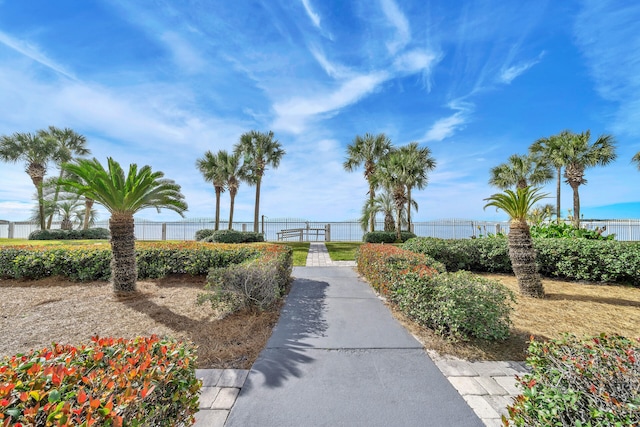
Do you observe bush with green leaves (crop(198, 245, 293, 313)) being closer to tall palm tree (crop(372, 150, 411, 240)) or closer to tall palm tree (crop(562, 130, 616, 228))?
tall palm tree (crop(372, 150, 411, 240))

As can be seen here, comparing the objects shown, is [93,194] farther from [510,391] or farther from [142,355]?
[510,391]

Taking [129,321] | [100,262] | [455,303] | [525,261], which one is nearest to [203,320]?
[129,321]

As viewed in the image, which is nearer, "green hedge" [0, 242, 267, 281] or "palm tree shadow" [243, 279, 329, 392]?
"palm tree shadow" [243, 279, 329, 392]

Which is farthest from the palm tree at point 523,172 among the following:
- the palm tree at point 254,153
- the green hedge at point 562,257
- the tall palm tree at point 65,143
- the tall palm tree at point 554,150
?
the tall palm tree at point 65,143

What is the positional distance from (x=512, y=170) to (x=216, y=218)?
75.3 ft

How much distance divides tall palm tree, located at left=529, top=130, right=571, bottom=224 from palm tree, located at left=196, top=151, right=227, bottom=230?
2305cm

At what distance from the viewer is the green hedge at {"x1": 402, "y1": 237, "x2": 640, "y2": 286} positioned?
21.1 ft

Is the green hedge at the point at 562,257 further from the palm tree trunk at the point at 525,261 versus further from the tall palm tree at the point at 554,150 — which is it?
the tall palm tree at the point at 554,150

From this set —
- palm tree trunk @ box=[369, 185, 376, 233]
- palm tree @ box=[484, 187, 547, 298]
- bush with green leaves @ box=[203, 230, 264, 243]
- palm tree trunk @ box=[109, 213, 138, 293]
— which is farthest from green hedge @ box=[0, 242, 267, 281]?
palm tree trunk @ box=[369, 185, 376, 233]

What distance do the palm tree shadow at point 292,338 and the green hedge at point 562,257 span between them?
4824 millimetres

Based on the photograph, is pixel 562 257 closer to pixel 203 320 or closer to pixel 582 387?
pixel 582 387

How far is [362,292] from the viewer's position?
5719mm

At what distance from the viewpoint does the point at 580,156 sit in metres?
16.7

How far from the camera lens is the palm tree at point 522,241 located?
5469 mm
